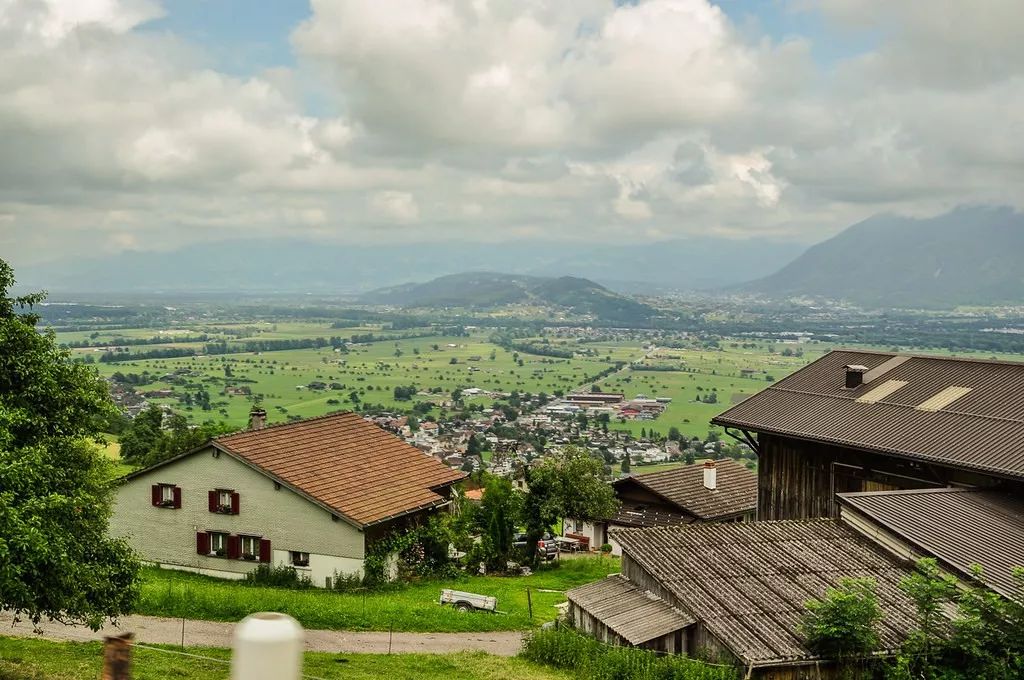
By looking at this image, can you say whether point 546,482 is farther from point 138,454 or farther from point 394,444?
point 138,454

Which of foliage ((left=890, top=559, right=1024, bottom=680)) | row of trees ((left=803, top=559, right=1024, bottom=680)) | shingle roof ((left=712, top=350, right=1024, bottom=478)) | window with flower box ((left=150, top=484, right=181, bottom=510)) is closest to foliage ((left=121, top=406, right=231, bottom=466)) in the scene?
window with flower box ((left=150, top=484, right=181, bottom=510))

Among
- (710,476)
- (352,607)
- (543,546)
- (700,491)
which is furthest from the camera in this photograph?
(543,546)

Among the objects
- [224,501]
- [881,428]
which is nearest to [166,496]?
[224,501]

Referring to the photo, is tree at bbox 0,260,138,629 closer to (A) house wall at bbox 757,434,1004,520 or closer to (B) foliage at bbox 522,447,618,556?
(A) house wall at bbox 757,434,1004,520

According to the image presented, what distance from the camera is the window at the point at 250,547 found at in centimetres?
3341

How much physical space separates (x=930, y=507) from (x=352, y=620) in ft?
49.9

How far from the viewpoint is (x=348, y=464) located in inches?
1411

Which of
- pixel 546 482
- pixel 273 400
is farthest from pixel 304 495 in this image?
pixel 273 400

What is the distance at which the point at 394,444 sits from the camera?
39.3 metres

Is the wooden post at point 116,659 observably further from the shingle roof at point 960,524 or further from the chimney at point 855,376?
the chimney at point 855,376

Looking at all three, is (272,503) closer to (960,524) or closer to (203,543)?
(203,543)

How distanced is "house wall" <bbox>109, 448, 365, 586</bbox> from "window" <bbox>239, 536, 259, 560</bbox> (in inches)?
8.5

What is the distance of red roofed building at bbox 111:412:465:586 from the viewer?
3244 cm

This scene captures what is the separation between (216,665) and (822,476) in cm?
1752
